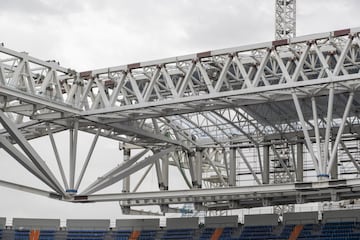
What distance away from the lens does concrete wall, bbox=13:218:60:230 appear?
6019 centimetres

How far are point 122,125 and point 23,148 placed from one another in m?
6.63

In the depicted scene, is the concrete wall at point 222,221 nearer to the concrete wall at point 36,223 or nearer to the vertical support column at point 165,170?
the vertical support column at point 165,170

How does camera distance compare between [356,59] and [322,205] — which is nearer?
[356,59]

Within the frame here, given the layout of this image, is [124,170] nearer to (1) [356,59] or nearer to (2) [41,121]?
(2) [41,121]

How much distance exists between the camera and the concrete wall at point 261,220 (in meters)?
55.5

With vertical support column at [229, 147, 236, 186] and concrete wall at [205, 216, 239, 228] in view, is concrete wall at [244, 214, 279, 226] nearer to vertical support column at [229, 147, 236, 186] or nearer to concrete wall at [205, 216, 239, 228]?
concrete wall at [205, 216, 239, 228]

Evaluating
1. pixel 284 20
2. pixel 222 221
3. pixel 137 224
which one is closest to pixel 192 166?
pixel 222 221

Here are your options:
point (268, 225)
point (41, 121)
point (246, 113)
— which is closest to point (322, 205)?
point (268, 225)

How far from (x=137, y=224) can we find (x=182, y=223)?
12.5 ft

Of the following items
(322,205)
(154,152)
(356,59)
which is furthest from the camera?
(322,205)

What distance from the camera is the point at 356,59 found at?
40594 mm

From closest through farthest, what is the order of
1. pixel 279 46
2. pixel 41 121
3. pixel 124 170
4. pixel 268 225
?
pixel 279 46, pixel 41 121, pixel 124 170, pixel 268 225

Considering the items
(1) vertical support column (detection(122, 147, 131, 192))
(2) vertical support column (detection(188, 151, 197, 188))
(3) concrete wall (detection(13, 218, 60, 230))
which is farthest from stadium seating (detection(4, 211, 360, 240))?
(2) vertical support column (detection(188, 151, 197, 188))

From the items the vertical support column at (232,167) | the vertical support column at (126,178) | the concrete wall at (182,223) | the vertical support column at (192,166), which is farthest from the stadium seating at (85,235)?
the vertical support column at (232,167)
